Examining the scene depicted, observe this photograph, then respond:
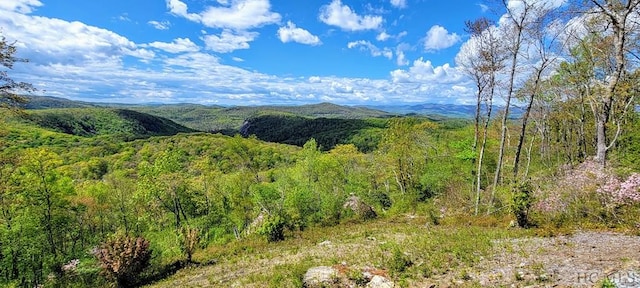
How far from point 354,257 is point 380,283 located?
3.39 m

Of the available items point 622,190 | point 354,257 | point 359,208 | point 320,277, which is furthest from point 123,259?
point 622,190

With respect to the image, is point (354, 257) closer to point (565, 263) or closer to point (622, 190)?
point (565, 263)

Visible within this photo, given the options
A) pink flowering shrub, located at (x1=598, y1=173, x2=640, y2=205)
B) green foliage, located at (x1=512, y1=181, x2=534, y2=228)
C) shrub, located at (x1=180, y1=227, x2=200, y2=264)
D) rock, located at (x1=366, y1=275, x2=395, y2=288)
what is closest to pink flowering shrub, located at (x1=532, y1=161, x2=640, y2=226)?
pink flowering shrub, located at (x1=598, y1=173, x2=640, y2=205)

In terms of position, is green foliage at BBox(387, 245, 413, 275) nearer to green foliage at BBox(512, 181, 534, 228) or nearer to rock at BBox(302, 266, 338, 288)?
rock at BBox(302, 266, 338, 288)

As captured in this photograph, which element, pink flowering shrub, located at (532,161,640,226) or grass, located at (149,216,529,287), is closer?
grass, located at (149,216,529,287)

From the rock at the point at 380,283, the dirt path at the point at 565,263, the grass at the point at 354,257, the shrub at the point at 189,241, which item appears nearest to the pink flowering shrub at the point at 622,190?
the dirt path at the point at 565,263

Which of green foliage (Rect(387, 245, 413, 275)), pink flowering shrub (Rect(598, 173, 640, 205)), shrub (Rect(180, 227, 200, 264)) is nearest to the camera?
green foliage (Rect(387, 245, 413, 275))

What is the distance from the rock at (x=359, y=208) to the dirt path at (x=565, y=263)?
16.6 metres

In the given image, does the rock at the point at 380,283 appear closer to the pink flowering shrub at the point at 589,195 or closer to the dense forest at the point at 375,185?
the dense forest at the point at 375,185

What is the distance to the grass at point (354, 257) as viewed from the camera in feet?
38.1

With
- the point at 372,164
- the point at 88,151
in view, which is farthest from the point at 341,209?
the point at 88,151

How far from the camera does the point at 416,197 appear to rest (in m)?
36.2

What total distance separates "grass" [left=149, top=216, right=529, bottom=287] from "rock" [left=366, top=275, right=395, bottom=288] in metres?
0.26

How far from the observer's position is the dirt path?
877cm
